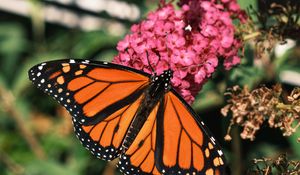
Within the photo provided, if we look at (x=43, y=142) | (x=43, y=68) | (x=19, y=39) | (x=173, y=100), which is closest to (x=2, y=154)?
(x=43, y=142)

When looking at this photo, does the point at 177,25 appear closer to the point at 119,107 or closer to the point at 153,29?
the point at 153,29

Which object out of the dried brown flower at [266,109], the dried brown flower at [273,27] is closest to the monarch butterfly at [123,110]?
the dried brown flower at [266,109]

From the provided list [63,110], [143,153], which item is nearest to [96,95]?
[143,153]

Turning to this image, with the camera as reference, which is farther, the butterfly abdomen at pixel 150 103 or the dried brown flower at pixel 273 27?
the dried brown flower at pixel 273 27


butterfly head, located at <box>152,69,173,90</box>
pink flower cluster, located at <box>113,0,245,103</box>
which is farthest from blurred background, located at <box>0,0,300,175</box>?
butterfly head, located at <box>152,69,173,90</box>

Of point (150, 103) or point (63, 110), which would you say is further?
point (63, 110)

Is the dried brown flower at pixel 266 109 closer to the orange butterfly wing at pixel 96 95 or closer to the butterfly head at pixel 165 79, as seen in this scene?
the butterfly head at pixel 165 79

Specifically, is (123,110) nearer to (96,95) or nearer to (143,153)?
(96,95)
